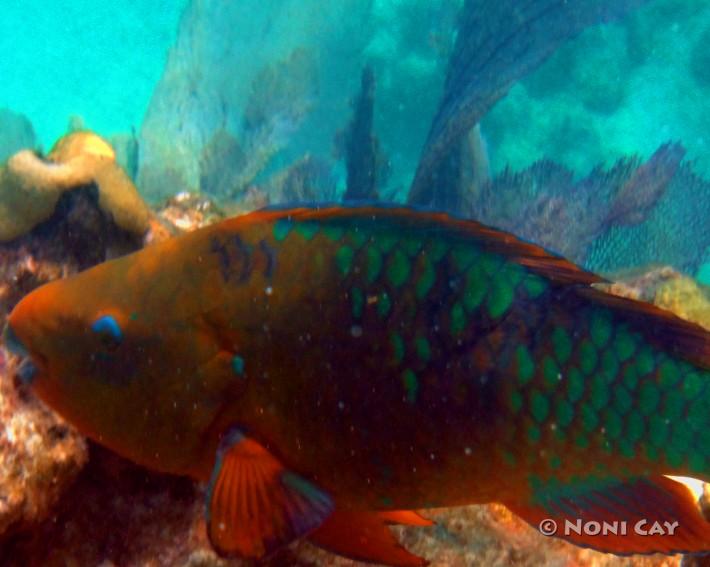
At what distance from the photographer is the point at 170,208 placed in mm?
4488

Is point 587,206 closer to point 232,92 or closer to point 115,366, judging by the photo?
point 115,366

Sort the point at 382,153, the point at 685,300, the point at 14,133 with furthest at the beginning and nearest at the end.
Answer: the point at 14,133 < the point at 382,153 < the point at 685,300

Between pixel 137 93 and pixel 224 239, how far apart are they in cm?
5505

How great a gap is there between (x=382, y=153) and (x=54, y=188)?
309 inches

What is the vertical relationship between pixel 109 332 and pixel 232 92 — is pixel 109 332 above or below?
below

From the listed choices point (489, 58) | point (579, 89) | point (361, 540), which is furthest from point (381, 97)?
point (361, 540)

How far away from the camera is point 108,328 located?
57.7 inches

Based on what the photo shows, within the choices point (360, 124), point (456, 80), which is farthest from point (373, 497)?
point (360, 124)

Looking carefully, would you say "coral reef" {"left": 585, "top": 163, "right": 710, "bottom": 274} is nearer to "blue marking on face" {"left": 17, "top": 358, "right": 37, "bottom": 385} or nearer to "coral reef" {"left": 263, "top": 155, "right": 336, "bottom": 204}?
"coral reef" {"left": 263, "top": 155, "right": 336, "bottom": 204}

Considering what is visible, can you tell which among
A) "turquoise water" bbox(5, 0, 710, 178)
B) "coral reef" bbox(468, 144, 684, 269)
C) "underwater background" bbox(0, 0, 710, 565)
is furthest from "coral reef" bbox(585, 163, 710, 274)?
"turquoise water" bbox(5, 0, 710, 178)

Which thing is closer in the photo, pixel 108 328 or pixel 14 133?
pixel 108 328

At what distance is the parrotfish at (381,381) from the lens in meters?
1.34

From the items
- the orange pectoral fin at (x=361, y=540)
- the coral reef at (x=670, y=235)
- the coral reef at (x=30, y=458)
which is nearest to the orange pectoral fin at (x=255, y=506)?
the orange pectoral fin at (x=361, y=540)

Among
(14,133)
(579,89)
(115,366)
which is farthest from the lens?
(579,89)
